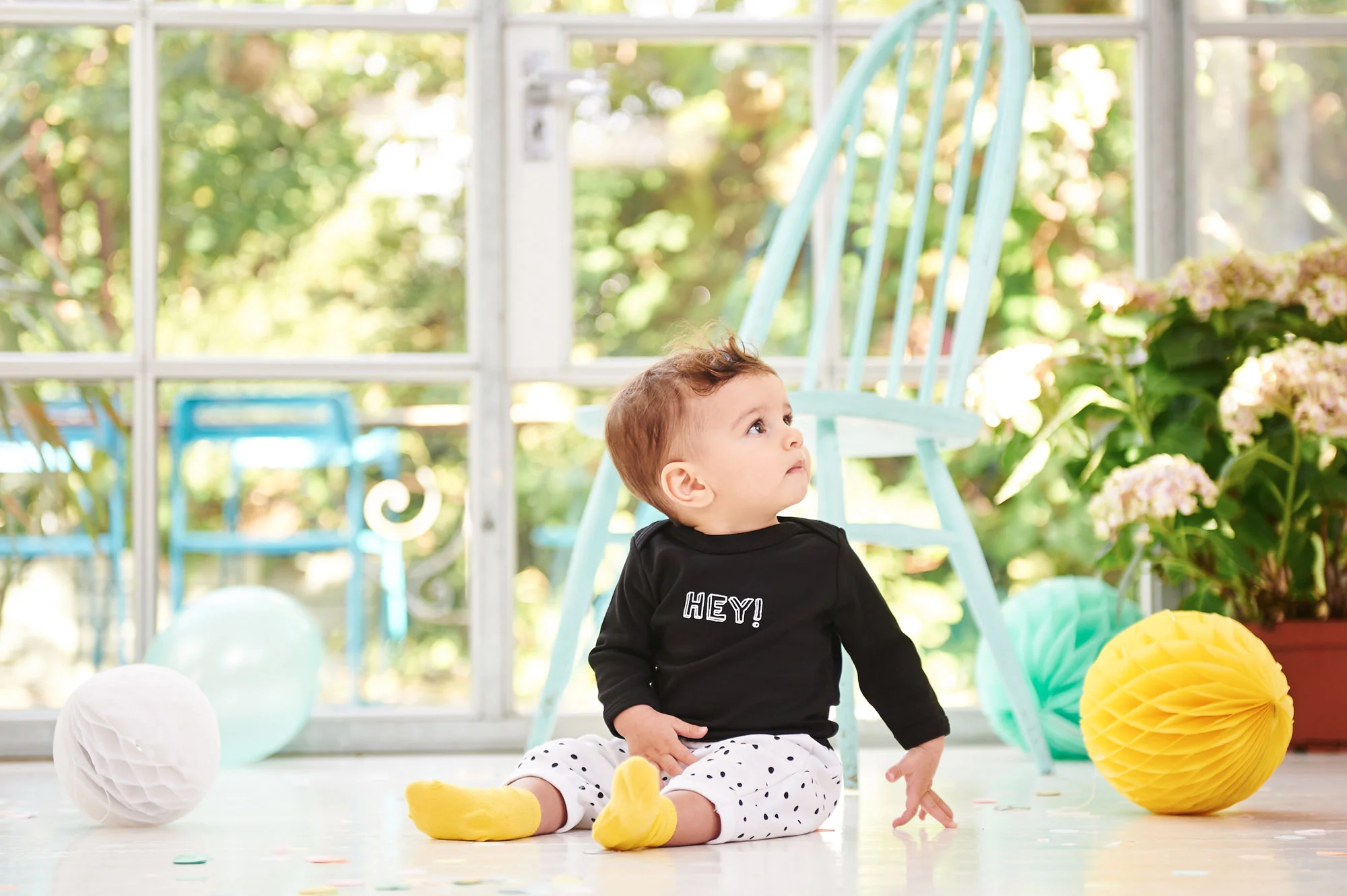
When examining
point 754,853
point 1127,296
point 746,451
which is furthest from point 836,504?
point 1127,296

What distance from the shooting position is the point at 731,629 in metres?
1.26

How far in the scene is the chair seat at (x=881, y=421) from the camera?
1432mm

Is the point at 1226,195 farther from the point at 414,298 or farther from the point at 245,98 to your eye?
the point at 245,98

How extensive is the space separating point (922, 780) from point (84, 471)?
150 centimetres

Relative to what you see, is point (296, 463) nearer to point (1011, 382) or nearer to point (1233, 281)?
point (1011, 382)

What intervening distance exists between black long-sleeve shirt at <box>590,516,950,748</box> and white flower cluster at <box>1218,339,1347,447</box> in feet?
2.51

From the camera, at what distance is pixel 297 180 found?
7.36 feet

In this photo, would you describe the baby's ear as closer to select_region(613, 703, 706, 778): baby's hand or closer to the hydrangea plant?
select_region(613, 703, 706, 778): baby's hand

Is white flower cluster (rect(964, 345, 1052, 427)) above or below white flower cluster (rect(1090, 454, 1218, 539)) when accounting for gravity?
above

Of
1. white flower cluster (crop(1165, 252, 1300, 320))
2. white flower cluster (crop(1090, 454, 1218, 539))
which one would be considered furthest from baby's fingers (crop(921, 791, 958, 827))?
white flower cluster (crop(1165, 252, 1300, 320))

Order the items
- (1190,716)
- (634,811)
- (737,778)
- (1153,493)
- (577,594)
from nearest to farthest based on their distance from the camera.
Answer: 1. (634,811)
2. (737,778)
3. (1190,716)
4. (577,594)
5. (1153,493)

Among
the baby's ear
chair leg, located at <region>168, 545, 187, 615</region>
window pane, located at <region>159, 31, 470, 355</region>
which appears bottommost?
chair leg, located at <region>168, 545, 187, 615</region>

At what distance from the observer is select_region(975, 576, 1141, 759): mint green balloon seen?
1.79 meters

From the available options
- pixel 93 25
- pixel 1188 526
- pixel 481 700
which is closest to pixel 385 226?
pixel 93 25
